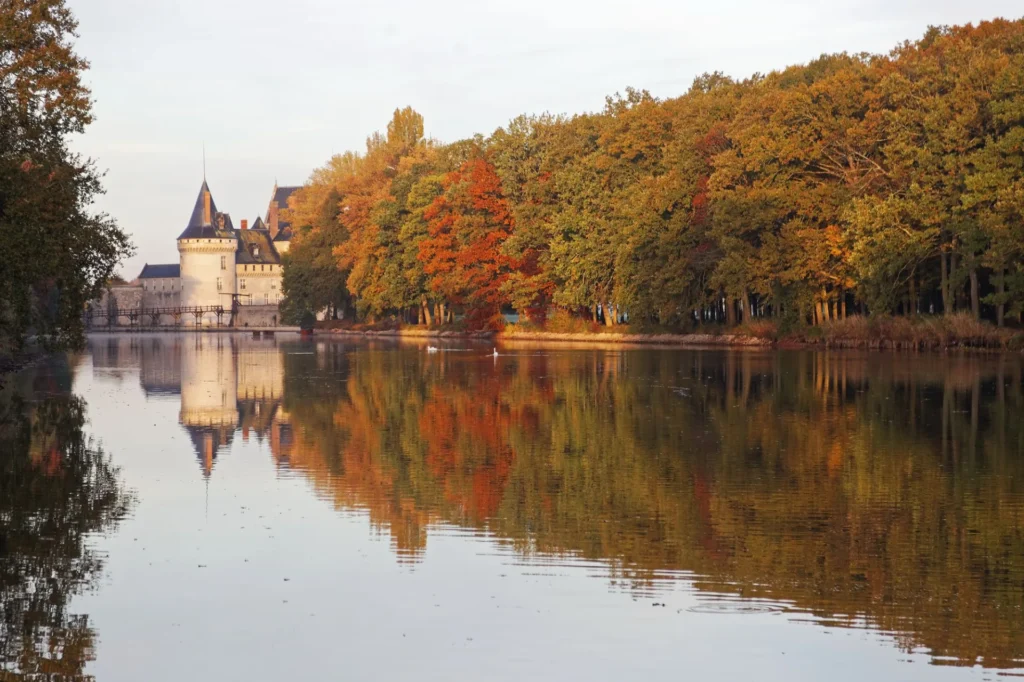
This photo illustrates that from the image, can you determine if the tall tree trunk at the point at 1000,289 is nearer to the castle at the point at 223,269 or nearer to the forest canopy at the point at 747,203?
the forest canopy at the point at 747,203

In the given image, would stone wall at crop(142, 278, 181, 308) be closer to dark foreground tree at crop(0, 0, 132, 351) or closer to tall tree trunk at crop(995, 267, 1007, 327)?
tall tree trunk at crop(995, 267, 1007, 327)

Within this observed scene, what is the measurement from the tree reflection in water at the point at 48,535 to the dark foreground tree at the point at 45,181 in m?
4.18

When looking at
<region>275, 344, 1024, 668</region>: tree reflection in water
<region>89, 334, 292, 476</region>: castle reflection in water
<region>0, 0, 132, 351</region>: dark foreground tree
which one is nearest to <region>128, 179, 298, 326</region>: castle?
<region>89, 334, 292, 476</region>: castle reflection in water

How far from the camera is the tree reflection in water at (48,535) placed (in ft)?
28.4

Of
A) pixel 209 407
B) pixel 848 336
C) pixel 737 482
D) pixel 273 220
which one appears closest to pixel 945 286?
pixel 848 336

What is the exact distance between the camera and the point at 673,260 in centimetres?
6462

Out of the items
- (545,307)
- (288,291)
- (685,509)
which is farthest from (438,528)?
(288,291)

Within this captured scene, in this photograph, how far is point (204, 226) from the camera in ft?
547

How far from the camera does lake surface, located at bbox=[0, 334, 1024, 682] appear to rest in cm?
866

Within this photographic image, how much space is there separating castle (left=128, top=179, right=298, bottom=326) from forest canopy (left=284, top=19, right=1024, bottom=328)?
2752 inches

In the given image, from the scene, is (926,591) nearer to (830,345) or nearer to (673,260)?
(830,345)

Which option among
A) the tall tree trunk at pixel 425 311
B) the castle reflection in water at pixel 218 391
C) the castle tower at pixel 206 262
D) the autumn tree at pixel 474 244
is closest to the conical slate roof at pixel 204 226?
the castle tower at pixel 206 262

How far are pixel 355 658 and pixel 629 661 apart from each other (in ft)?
5.83

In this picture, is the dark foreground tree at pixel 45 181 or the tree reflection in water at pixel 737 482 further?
the dark foreground tree at pixel 45 181
